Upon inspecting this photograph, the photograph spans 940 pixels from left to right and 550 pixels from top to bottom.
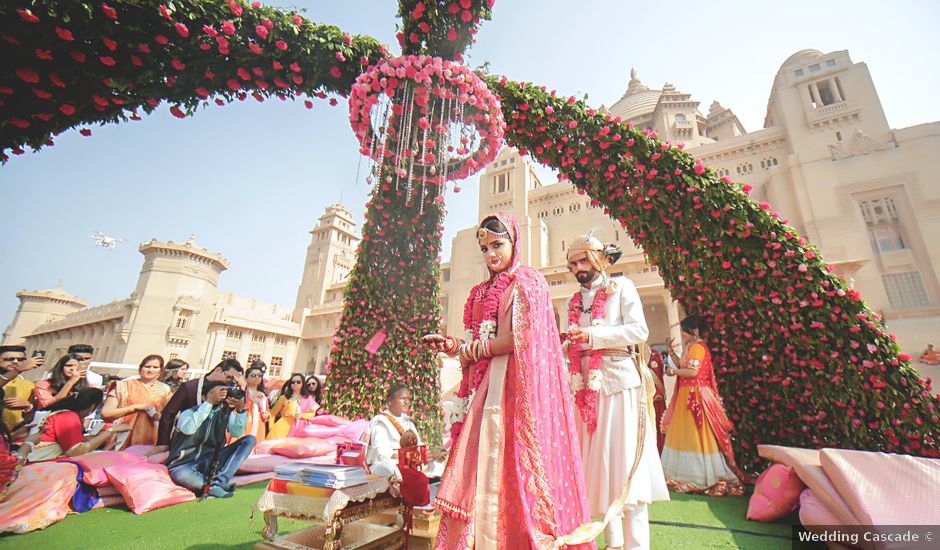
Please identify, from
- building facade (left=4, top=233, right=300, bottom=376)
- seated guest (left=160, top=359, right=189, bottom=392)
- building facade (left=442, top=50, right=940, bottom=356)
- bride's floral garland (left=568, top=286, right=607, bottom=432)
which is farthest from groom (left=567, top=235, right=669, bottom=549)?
building facade (left=4, top=233, right=300, bottom=376)

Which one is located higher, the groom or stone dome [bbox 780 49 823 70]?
stone dome [bbox 780 49 823 70]

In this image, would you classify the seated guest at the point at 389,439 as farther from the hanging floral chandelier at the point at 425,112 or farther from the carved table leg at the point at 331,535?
the hanging floral chandelier at the point at 425,112

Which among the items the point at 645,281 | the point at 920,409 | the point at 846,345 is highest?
the point at 645,281

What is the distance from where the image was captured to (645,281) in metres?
18.8

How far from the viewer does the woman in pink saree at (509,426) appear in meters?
1.56

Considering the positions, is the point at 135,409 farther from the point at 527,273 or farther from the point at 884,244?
the point at 884,244

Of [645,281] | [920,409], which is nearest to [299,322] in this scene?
[645,281]

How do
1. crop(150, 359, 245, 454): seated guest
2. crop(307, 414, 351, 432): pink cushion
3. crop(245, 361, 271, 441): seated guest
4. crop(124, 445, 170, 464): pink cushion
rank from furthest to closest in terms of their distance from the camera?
crop(245, 361, 271, 441): seated guest < crop(307, 414, 351, 432): pink cushion < crop(150, 359, 245, 454): seated guest < crop(124, 445, 170, 464): pink cushion

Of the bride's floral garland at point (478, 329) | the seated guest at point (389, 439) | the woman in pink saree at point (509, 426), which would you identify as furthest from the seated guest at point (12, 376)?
the woman in pink saree at point (509, 426)

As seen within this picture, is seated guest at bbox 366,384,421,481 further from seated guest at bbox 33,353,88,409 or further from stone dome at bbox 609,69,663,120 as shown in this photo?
stone dome at bbox 609,69,663,120

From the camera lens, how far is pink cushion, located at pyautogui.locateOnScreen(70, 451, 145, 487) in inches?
128

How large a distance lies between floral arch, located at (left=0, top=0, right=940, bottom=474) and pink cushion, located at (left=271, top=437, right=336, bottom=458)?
757 mm

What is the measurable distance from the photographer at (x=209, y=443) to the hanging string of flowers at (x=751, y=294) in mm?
4978

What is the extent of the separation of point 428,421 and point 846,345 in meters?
5.21
